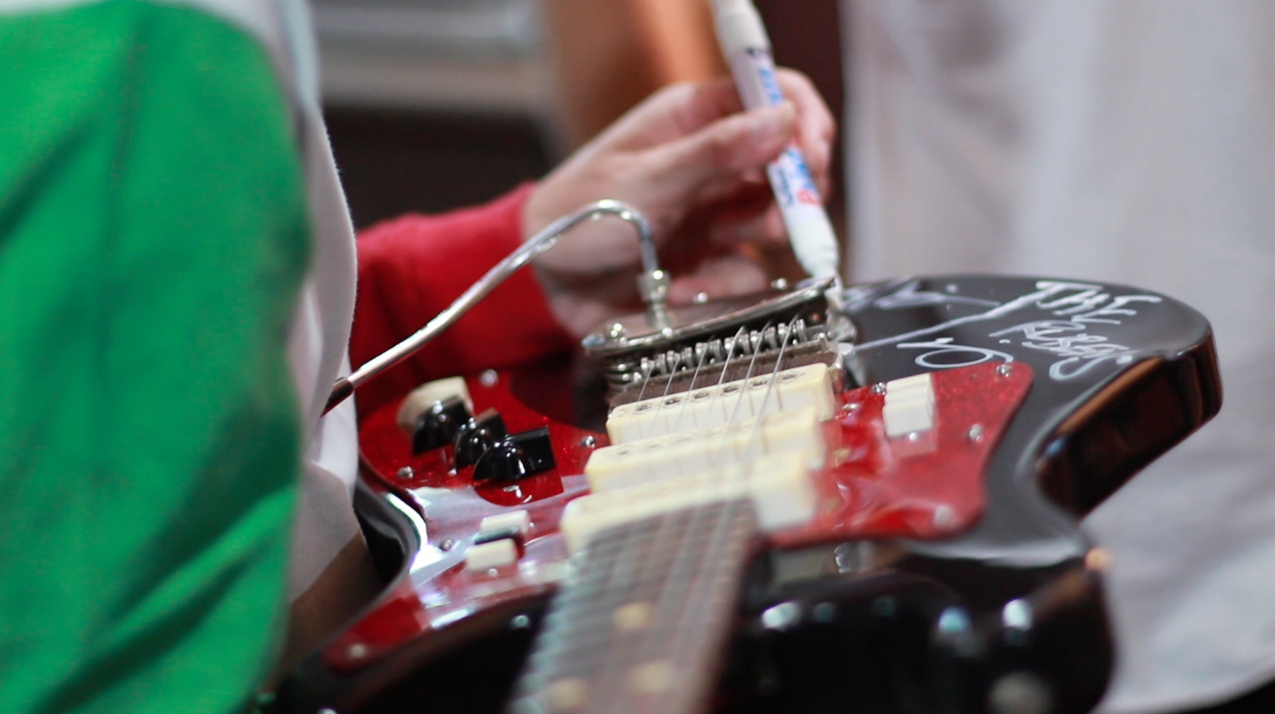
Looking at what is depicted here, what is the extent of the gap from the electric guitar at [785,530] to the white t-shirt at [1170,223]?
36 centimetres

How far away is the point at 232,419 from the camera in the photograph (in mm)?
→ 241

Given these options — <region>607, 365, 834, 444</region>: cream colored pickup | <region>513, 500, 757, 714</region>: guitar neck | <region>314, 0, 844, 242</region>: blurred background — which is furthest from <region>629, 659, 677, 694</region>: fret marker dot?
<region>314, 0, 844, 242</region>: blurred background

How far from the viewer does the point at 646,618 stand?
0.22 meters

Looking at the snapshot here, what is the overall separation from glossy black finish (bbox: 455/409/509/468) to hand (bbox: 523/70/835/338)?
0.81ft

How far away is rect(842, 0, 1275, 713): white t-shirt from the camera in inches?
28.5

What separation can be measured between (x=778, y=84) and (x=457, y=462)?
35cm

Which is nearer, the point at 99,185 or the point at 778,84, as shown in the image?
the point at 99,185

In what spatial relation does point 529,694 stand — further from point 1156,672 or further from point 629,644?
point 1156,672

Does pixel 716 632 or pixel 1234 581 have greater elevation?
pixel 716 632

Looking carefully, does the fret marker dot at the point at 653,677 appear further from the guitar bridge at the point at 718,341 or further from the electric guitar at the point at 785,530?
the guitar bridge at the point at 718,341

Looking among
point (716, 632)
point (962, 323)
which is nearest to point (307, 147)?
point (716, 632)

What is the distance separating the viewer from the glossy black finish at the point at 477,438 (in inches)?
15.4

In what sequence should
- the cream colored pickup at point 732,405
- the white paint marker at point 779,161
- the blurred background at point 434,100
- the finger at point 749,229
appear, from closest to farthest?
the cream colored pickup at point 732,405 < the white paint marker at point 779,161 < the finger at point 749,229 < the blurred background at point 434,100

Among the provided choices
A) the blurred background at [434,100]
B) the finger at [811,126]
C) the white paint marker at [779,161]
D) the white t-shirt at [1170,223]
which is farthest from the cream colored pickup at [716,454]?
the blurred background at [434,100]
